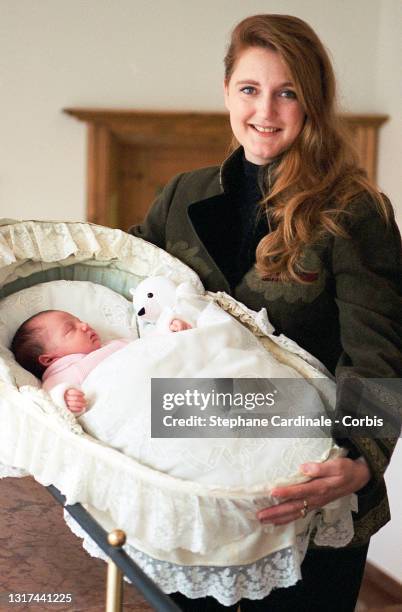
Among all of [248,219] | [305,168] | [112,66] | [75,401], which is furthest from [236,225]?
[112,66]

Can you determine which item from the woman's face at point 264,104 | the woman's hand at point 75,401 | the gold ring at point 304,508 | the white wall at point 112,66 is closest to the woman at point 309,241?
the woman's face at point 264,104

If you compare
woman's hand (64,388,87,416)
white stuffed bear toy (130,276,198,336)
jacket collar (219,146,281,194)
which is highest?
jacket collar (219,146,281,194)

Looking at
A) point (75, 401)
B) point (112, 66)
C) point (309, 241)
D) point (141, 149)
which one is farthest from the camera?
point (141, 149)

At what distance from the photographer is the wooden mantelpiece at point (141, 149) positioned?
14.6 ft

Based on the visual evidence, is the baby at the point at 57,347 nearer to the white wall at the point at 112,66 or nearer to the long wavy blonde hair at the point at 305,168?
the long wavy blonde hair at the point at 305,168

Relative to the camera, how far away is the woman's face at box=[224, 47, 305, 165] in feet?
3.64

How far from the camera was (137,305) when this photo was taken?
47.9 inches

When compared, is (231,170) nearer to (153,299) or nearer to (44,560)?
(153,299)

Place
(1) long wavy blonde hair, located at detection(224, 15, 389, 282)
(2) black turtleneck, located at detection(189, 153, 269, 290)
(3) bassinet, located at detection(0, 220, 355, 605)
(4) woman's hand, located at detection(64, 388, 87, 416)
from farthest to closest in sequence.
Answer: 1. (2) black turtleneck, located at detection(189, 153, 269, 290)
2. (1) long wavy blonde hair, located at detection(224, 15, 389, 282)
3. (4) woman's hand, located at detection(64, 388, 87, 416)
4. (3) bassinet, located at detection(0, 220, 355, 605)

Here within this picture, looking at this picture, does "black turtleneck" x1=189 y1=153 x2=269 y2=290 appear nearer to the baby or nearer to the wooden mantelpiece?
the baby

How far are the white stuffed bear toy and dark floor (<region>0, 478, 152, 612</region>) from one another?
14.8 inches

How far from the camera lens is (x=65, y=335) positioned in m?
1.20

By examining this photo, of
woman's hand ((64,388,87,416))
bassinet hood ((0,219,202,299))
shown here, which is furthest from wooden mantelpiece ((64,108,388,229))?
woman's hand ((64,388,87,416))

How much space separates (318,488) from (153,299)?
0.43 metres
